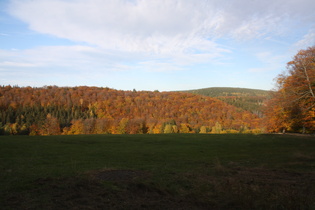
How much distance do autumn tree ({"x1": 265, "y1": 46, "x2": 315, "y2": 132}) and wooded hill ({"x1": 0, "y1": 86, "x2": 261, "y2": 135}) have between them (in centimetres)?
4979

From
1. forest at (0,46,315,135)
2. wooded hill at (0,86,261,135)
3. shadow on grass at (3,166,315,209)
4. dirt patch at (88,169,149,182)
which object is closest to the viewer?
shadow on grass at (3,166,315,209)

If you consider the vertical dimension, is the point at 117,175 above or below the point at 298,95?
below

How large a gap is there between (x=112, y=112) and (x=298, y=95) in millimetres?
104078

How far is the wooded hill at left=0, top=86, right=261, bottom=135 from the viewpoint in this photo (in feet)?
290

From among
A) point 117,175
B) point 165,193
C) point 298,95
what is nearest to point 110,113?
point 298,95

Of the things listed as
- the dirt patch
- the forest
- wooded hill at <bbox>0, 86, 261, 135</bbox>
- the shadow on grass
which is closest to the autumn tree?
the shadow on grass

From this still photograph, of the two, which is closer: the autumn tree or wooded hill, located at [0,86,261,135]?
the autumn tree

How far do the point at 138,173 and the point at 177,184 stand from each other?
258 cm

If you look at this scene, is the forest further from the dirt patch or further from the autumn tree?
the dirt patch

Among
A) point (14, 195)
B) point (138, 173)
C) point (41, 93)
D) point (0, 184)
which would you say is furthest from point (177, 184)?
point (41, 93)

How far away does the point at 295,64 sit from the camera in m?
27.7

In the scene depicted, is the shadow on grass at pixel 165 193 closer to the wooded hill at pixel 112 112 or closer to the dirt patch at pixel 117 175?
the dirt patch at pixel 117 175

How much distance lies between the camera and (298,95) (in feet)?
90.6

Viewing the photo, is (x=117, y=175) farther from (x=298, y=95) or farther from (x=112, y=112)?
(x=112, y=112)
